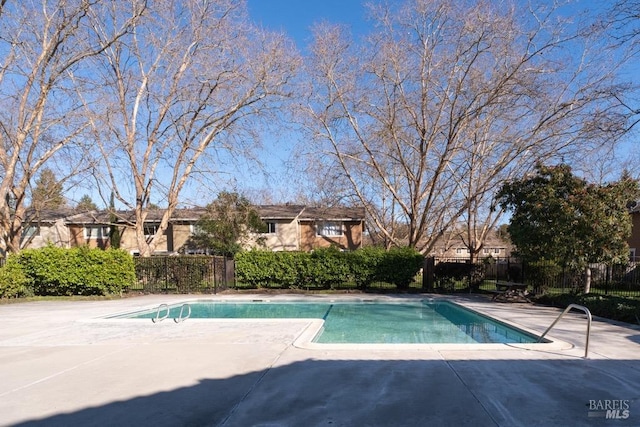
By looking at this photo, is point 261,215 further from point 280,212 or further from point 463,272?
point 463,272

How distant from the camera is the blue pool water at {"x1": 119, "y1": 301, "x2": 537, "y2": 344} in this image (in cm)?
1004

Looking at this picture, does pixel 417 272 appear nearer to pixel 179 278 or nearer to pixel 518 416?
pixel 179 278

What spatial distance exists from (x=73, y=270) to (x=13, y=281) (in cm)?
214

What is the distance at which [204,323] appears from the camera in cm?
1090

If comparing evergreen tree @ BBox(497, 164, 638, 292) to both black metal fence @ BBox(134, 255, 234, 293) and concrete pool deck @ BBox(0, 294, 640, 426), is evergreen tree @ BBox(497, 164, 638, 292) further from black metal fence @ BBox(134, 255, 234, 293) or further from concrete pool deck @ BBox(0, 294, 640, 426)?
black metal fence @ BBox(134, 255, 234, 293)

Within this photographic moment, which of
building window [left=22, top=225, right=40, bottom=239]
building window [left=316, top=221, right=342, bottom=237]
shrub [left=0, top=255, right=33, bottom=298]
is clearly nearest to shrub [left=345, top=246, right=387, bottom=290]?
shrub [left=0, top=255, right=33, bottom=298]

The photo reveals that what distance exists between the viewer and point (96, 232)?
36.4 meters

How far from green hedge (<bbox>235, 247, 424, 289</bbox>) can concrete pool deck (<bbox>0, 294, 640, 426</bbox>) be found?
34.6 feet

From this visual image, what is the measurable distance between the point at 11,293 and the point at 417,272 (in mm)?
17546

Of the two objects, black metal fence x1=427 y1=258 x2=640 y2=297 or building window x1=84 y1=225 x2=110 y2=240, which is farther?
building window x1=84 y1=225 x2=110 y2=240

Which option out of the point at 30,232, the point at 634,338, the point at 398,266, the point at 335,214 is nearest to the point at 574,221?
the point at 634,338

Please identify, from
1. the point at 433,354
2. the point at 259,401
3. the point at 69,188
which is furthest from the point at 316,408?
the point at 69,188

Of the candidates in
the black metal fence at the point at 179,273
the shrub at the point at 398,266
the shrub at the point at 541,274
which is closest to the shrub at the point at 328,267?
the shrub at the point at 398,266

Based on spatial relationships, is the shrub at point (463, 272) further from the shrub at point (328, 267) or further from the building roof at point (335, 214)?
the building roof at point (335, 214)
